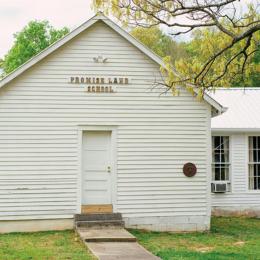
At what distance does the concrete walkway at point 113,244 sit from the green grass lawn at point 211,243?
0.38 m

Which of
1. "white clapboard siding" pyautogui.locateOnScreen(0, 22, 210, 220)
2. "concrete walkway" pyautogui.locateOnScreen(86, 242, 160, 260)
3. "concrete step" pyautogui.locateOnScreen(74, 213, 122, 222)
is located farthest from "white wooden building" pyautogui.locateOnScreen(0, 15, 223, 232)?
"concrete walkway" pyautogui.locateOnScreen(86, 242, 160, 260)

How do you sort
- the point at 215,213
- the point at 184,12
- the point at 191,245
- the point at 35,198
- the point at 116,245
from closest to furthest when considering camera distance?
the point at 184,12 < the point at 116,245 < the point at 191,245 < the point at 35,198 < the point at 215,213

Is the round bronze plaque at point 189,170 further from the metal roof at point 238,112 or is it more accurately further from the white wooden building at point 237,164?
the white wooden building at point 237,164

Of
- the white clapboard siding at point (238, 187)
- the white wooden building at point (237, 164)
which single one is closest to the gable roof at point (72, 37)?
the white wooden building at point (237, 164)

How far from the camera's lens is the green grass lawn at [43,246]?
43.3ft

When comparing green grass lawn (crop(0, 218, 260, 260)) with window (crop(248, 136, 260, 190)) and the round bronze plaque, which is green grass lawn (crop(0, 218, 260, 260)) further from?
window (crop(248, 136, 260, 190))

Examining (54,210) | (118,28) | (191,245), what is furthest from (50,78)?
(191,245)

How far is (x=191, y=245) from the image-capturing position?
15.5 metres

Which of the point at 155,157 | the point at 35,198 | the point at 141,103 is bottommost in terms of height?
the point at 35,198

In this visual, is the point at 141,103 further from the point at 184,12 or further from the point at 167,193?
the point at 184,12

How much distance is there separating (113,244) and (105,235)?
0.87 meters

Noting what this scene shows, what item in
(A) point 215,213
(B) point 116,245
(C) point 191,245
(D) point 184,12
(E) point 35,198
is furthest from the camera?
(A) point 215,213

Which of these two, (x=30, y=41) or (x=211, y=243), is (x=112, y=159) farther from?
(x=30, y=41)

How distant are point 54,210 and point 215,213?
7191 millimetres
